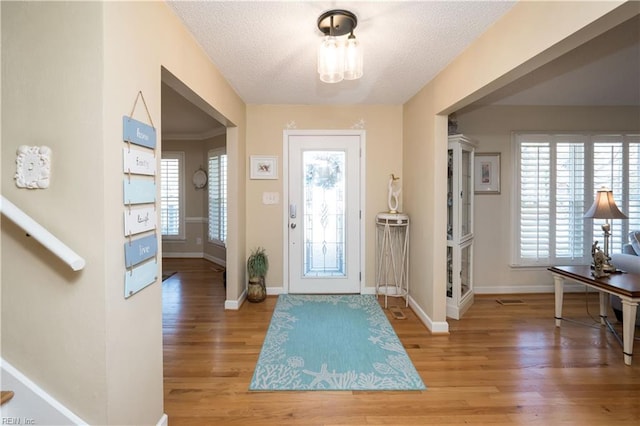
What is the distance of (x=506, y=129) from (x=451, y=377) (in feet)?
10.4

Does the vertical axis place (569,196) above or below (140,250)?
above

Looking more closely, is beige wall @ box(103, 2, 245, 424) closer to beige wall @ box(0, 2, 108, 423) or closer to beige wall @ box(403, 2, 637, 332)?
beige wall @ box(0, 2, 108, 423)

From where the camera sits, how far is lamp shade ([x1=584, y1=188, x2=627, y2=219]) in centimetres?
280

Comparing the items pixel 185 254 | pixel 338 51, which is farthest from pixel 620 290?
pixel 185 254

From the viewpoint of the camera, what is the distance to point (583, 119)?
3854 mm

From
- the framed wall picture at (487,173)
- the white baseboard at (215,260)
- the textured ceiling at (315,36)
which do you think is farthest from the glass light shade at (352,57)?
the white baseboard at (215,260)

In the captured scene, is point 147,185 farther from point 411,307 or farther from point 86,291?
point 411,307

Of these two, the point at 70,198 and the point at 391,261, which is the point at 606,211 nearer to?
the point at 391,261

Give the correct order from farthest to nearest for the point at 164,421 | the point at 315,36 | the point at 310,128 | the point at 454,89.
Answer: the point at 310,128 < the point at 454,89 < the point at 315,36 < the point at 164,421

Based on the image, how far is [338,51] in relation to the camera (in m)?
1.71

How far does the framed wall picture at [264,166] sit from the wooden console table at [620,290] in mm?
3175

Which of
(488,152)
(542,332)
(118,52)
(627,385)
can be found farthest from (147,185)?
(488,152)

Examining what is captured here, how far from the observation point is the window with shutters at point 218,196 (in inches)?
218

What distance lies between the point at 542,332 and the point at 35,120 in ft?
12.8
